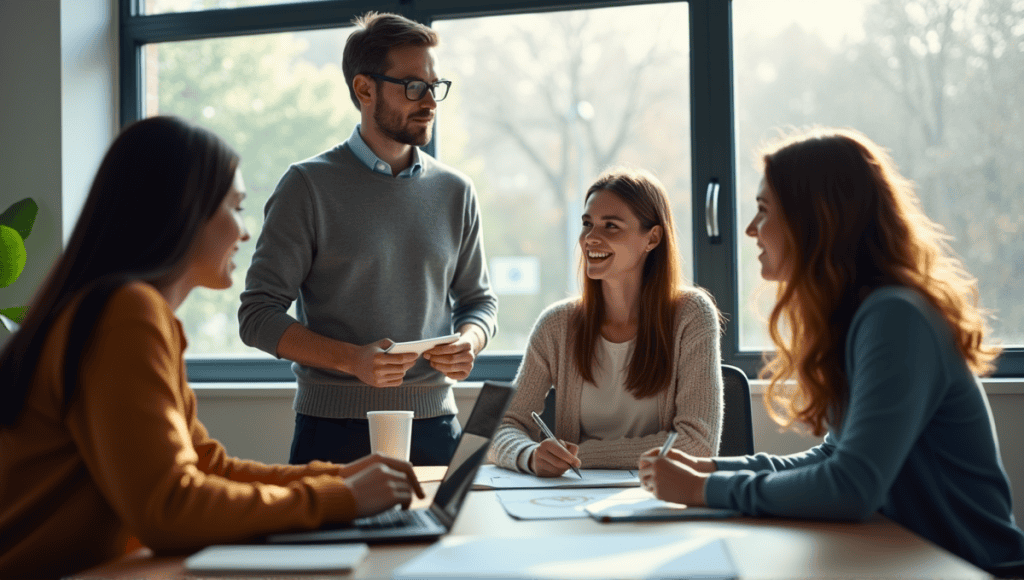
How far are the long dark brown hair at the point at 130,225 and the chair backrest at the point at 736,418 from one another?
1443mm

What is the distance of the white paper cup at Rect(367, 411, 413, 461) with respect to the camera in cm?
170

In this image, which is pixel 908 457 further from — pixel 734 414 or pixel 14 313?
pixel 14 313

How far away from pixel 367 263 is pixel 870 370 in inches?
54.5

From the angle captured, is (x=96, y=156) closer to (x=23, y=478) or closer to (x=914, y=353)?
(x=23, y=478)

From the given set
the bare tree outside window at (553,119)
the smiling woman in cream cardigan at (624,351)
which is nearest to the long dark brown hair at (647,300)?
the smiling woman in cream cardigan at (624,351)

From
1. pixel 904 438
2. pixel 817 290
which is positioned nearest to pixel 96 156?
pixel 817 290

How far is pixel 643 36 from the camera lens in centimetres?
317

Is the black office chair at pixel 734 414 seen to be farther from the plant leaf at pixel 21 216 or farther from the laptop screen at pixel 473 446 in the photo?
the plant leaf at pixel 21 216

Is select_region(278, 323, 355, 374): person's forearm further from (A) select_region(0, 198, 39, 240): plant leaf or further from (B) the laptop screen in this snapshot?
(A) select_region(0, 198, 39, 240): plant leaf

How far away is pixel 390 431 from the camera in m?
1.71

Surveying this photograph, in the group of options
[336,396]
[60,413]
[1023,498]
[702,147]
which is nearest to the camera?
[60,413]

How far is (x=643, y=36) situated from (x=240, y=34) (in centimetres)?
164

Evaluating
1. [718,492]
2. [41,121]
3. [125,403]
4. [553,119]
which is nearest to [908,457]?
[718,492]

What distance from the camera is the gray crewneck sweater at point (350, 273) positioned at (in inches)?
Answer: 87.7
